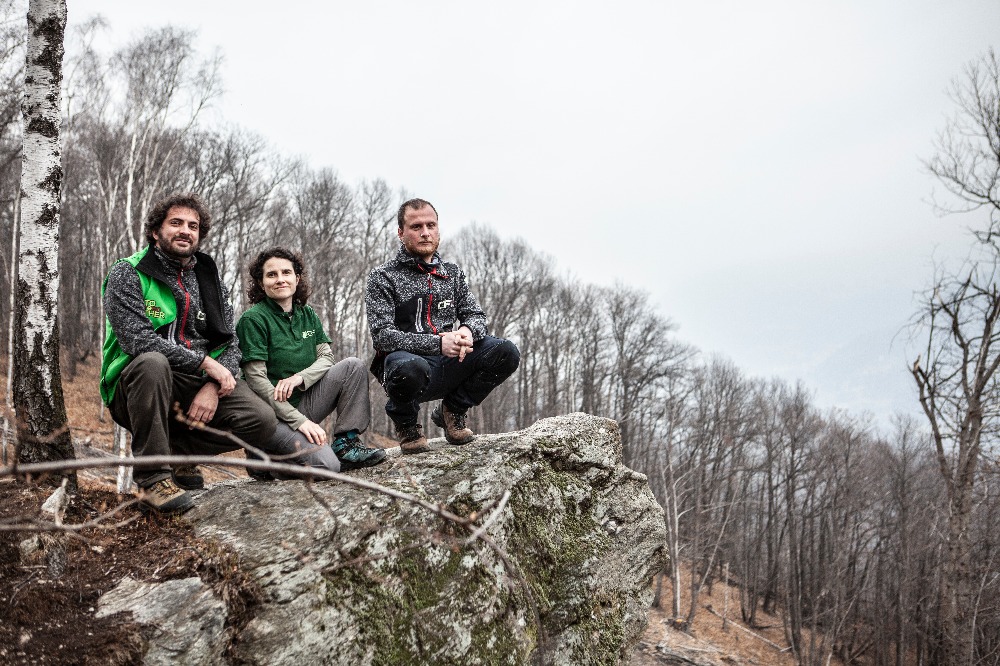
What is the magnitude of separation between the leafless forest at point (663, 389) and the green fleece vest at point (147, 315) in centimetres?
825

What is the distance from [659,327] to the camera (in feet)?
107

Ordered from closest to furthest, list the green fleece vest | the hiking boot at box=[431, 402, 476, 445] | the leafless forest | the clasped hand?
the green fleece vest
the clasped hand
the hiking boot at box=[431, 402, 476, 445]
the leafless forest

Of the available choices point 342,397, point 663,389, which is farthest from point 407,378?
point 663,389

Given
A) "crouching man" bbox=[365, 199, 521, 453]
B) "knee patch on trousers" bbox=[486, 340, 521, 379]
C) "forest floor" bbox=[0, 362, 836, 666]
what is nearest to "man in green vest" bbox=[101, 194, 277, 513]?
"forest floor" bbox=[0, 362, 836, 666]

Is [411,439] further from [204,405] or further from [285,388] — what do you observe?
[204,405]

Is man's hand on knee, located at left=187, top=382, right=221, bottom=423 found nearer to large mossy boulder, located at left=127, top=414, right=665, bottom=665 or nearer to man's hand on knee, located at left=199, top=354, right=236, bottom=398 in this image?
man's hand on knee, located at left=199, top=354, right=236, bottom=398

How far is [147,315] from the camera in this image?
3490mm

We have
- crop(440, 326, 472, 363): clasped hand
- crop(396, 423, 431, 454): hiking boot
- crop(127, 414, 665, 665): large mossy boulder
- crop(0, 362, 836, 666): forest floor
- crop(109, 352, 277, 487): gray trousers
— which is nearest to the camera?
crop(0, 362, 836, 666): forest floor

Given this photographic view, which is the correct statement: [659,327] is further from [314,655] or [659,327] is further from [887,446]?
[314,655]

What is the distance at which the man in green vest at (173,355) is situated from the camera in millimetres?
3318

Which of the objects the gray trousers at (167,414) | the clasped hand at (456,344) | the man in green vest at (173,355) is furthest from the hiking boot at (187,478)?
the clasped hand at (456,344)

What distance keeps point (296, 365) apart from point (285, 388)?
0.25 meters

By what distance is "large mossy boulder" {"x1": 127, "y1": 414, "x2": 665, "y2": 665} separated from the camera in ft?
10.1

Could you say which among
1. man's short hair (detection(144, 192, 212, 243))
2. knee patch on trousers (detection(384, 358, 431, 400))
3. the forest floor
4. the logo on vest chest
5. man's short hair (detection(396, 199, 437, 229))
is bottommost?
the forest floor
